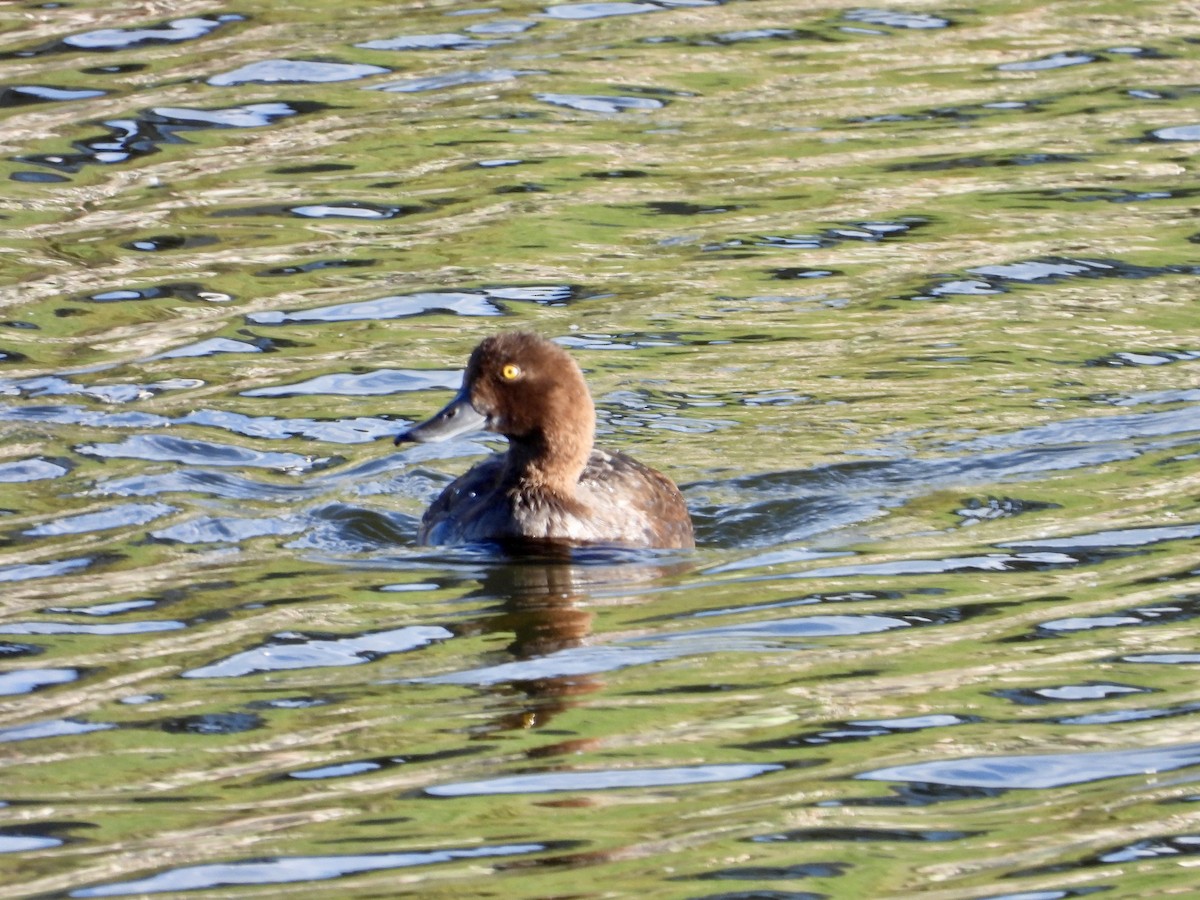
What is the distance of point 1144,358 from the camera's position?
40.7 feet

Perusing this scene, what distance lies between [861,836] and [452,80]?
43.3 feet

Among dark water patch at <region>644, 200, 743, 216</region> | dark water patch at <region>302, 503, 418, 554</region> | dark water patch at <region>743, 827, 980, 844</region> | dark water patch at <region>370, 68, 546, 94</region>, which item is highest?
dark water patch at <region>370, 68, 546, 94</region>

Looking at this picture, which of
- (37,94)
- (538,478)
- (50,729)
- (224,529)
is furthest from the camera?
(37,94)

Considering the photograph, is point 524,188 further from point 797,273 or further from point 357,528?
point 357,528

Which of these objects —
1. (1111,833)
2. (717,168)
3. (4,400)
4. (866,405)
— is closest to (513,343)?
(866,405)

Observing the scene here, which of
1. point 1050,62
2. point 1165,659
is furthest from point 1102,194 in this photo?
point 1165,659

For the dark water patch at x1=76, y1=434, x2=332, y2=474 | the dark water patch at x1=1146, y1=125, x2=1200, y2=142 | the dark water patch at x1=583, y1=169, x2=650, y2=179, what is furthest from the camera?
the dark water patch at x1=1146, y1=125, x2=1200, y2=142

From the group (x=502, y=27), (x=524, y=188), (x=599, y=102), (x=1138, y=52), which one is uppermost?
(x=502, y=27)

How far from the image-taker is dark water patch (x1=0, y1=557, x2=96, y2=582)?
29.8 ft

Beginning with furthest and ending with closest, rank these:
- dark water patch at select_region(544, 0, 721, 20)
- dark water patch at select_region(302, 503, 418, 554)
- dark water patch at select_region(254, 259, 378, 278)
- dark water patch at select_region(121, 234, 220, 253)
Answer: dark water patch at select_region(544, 0, 721, 20), dark water patch at select_region(121, 234, 220, 253), dark water patch at select_region(254, 259, 378, 278), dark water patch at select_region(302, 503, 418, 554)

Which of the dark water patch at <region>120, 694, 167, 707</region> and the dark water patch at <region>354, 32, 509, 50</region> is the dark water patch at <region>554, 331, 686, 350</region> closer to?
the dark water patch at <region>120, 694, 167, 707</region>

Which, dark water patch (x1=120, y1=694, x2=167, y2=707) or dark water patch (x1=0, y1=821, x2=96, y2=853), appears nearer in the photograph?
dark water patch (x1=0, y1=821, x2=96, y2=853)

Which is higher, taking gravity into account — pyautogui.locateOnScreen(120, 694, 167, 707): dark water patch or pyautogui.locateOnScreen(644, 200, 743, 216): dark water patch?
pyautogui.locateOnScreen(644, 200, 743, 216): dark water patch

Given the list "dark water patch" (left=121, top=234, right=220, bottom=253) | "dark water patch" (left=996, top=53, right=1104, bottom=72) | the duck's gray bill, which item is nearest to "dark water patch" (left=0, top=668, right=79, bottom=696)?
the duck's gray bill
